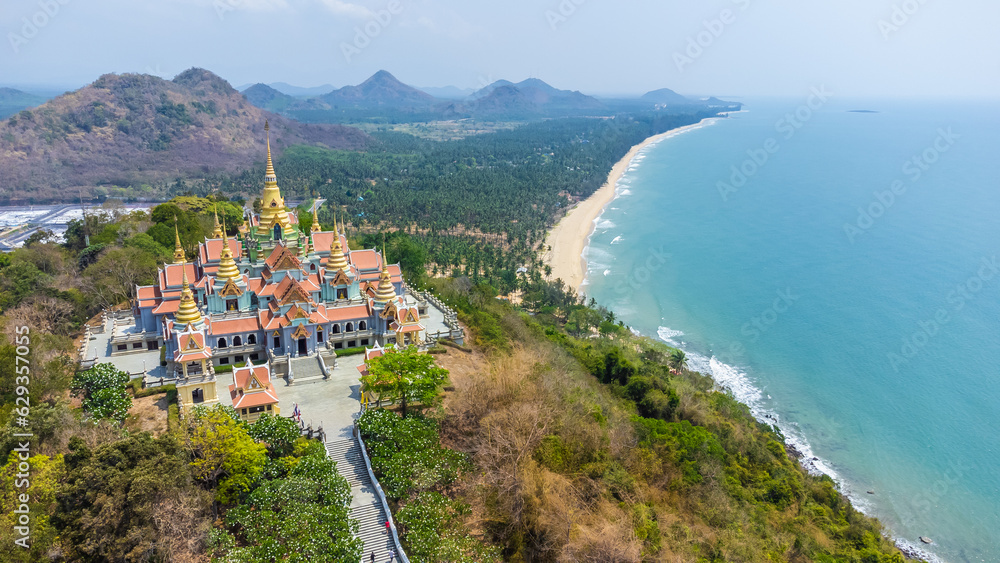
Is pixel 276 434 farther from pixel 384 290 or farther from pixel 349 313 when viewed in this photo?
pixel 384 290

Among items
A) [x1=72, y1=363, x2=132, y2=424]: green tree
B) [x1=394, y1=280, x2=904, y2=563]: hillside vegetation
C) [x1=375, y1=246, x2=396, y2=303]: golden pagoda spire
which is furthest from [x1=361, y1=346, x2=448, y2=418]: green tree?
[x1=72, y1=363, x2=132, y2=424]: green tree

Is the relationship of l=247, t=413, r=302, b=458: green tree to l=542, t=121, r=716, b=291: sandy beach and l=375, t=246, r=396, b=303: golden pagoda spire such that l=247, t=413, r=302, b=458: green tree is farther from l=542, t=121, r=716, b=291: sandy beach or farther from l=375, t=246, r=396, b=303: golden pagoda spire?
l=542, t=121, r=716, b=291: sandy beach

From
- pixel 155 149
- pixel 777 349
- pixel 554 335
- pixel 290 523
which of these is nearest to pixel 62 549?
pixel 290 523

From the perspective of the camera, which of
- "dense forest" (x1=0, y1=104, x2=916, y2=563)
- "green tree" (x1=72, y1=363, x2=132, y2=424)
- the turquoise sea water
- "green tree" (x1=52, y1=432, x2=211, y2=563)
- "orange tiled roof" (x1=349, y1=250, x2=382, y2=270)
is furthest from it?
the turquoise sea water

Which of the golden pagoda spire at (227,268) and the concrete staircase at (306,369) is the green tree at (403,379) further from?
the golden pagoda spire at (227,268)

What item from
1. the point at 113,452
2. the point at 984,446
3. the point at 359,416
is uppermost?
the point at 113,452

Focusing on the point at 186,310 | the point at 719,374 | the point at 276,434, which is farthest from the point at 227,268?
the point at 719,374

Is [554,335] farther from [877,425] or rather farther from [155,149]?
[155,149]
